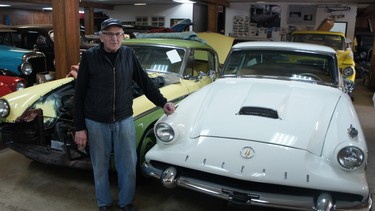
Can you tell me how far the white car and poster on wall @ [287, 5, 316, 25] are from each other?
12.7 metres

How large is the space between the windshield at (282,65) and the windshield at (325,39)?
227 inches

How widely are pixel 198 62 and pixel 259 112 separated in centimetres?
266

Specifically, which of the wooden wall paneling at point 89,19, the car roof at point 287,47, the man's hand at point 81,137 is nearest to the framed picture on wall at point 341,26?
the wooden wall paneling at point 89,19

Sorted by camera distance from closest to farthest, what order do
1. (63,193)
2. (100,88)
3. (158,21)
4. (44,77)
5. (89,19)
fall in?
(100,88) < (63,193) < (44,77) < (89,19) < (158,21)

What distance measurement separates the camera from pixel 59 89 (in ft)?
13.6

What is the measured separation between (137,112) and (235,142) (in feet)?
3.65

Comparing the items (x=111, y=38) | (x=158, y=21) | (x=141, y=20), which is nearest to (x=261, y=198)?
(x=111, y=38)

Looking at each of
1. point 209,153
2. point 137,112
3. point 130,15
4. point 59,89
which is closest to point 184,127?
point 209,153

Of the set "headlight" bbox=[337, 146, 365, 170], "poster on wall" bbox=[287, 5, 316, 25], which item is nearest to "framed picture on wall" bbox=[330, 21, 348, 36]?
"poster on wall" bbox=[287, 5, 316, 25]

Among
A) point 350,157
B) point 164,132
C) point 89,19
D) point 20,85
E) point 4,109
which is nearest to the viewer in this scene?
point 350,157

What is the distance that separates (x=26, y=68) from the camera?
6867mm

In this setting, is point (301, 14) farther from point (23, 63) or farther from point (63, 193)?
point (63, 193)

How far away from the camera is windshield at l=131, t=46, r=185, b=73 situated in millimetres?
4715

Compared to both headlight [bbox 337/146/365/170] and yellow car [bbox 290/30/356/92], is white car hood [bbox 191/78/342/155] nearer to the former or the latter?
headlight [bbox 337/146/365/170]
